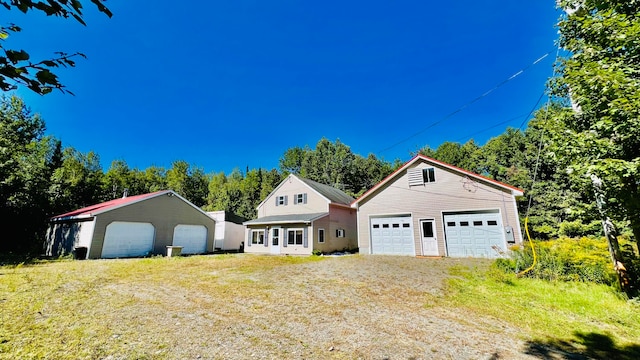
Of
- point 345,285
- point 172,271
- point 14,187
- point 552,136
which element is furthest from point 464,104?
point 14,187

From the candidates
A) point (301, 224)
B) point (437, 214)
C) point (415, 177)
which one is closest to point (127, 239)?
point (301, 224)

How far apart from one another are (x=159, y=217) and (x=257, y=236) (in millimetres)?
7432

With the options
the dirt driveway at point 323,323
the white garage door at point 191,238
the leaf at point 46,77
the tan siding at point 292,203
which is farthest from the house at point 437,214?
the leaf at point 46,77

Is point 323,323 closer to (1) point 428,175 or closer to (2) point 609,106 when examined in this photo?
(2) point 609,106

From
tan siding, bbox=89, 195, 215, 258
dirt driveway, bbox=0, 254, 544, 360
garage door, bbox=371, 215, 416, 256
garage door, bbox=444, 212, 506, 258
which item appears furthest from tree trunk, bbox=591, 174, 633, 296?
tan siding, bbox=89, 195, 215, 258

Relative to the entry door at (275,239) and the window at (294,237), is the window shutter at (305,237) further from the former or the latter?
the entry door at (275,239)

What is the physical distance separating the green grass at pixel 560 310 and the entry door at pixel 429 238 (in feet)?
19.6

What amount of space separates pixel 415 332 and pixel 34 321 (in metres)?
7.24

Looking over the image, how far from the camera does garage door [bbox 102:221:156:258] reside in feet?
55.7

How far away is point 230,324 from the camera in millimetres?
5148

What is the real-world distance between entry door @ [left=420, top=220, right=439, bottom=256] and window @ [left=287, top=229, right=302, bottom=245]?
877cm

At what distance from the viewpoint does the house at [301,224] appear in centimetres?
1978

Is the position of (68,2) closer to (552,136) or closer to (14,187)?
(552,136)

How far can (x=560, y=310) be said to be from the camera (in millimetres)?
6328
